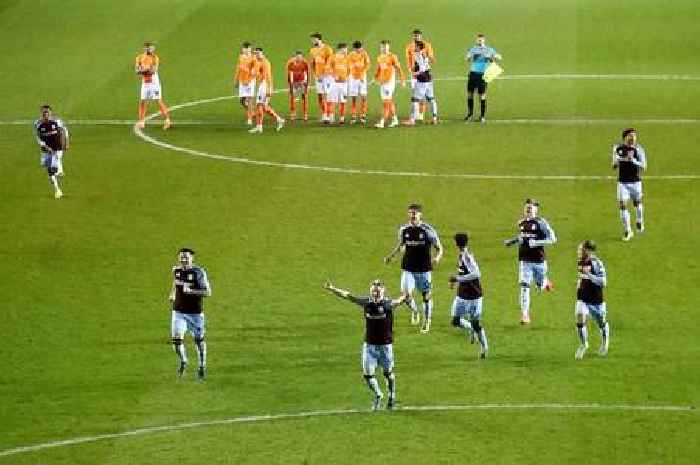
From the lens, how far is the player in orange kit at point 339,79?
54562 millimetres

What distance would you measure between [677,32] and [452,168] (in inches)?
904

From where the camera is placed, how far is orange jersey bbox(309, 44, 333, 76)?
181ft

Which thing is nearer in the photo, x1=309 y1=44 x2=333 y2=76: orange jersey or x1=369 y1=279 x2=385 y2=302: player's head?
x1=369 y1=279 x2=385 y2=302: player's head

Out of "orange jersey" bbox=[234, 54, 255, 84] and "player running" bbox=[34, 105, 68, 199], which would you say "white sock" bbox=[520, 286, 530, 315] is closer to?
"player running" bbox=[34, 105, 68, 199]

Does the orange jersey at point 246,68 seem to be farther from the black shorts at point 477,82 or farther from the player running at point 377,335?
the player running at point 377,335

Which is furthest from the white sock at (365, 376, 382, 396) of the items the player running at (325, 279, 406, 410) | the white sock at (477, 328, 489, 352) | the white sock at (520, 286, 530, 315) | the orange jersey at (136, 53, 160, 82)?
the orange jersey at (136, 53, 160, 82)

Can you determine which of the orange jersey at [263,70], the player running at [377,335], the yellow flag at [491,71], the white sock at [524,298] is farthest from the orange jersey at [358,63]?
the player running at [377,335]

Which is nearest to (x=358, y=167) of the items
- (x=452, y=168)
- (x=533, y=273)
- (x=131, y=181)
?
(x=452, y=168)

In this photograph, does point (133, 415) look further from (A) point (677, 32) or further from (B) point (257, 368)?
(A) point (677, 32)

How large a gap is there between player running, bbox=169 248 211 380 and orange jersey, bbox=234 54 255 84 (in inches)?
799

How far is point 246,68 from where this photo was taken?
5338 cm

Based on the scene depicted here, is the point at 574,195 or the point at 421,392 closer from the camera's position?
the point at 421,392

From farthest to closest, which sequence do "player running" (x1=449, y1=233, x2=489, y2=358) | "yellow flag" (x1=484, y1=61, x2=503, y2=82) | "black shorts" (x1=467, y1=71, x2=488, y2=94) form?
"black shorts" (x1=467, y1=71, x2=488, y2=94)
"yellow flag" (x1=484, y1=61, x2=503, y2=82)
"player running" (x1=449, y1=233, x2=489, y2=358)

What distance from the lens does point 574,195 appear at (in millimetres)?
46438
